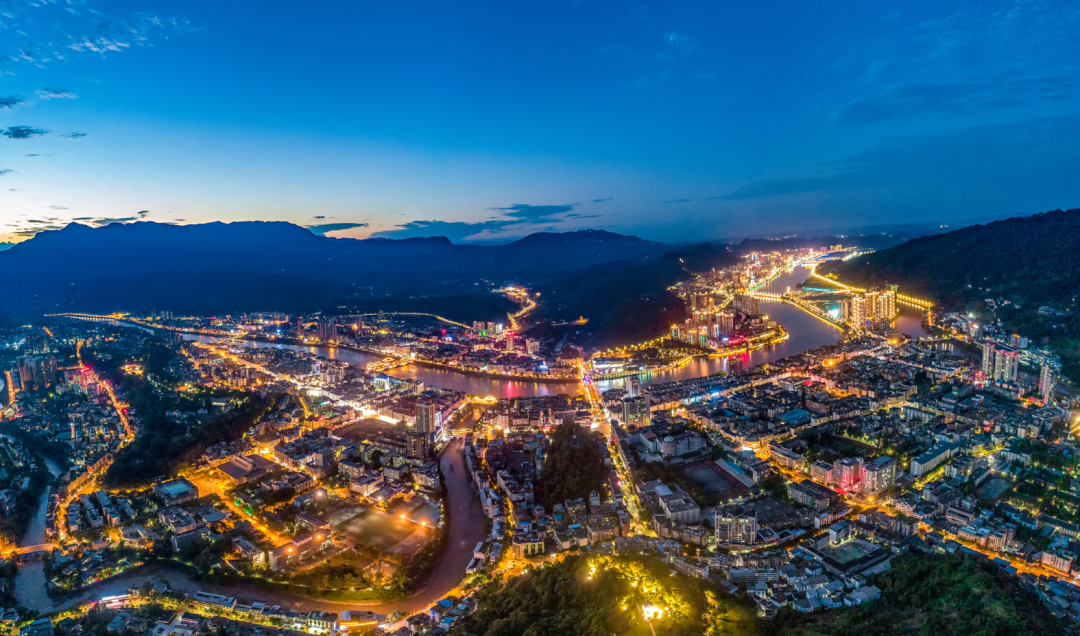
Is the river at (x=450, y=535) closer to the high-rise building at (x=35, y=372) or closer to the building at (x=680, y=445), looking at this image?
the building at (x=680, y=445)

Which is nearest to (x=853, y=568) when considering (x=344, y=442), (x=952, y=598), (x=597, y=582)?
(x=952, y=598)

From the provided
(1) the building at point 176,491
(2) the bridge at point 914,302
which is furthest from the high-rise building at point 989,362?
(1) the building at point 176,491

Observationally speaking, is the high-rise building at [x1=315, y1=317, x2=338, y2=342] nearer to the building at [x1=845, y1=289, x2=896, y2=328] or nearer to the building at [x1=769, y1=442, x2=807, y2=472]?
the building at [x1=769, y1=442, x2=807, y2=472]

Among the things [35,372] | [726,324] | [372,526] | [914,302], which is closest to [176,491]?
[372,526]

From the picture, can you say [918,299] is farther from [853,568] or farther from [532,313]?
[853,568]

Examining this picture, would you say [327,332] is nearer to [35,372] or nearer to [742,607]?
[35,372]

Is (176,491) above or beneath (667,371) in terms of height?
above
